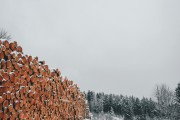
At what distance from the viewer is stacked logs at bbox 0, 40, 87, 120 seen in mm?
2971

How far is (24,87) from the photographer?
3.46m

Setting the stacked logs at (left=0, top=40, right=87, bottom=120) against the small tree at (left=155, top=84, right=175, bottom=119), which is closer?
the stacked logs at (left=0, top=40, right=87, bottom=120)

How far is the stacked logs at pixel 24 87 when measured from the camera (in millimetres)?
2971

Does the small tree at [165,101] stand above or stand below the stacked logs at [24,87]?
above

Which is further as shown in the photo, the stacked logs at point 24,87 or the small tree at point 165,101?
the small tree at point 165,101

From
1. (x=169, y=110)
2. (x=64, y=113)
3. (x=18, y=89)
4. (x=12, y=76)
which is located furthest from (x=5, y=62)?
(x=169, y=110)

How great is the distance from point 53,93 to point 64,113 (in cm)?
133

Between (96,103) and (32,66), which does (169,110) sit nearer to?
(32,66)

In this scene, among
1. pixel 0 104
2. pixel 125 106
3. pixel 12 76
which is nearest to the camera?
pixel 0 104

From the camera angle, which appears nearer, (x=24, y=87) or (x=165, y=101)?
(x=24, y=87)

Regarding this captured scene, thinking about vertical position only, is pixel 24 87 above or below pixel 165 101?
below

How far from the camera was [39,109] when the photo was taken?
4.14 metres

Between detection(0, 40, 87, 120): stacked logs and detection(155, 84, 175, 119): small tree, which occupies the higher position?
detection(155, 84, 175, 119): small tree

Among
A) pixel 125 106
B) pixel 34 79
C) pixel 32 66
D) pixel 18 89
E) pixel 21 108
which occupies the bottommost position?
pixel 21 108
